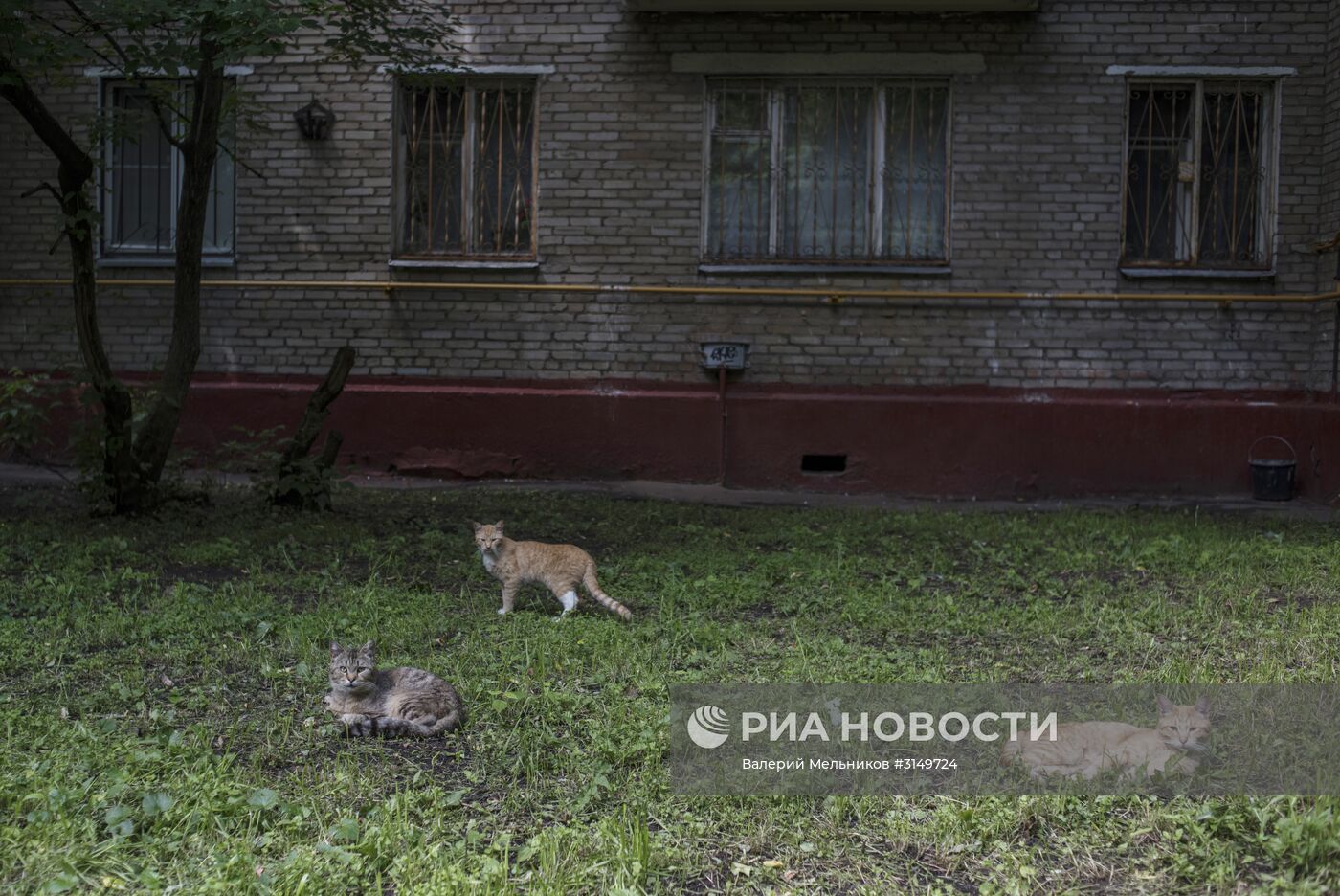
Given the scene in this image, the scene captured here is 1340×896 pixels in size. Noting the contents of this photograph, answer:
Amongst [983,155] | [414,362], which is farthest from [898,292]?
[414,362]

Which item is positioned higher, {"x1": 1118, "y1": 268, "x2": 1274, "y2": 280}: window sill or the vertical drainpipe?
{"x1": 1118, "y1": 268, "x2": 1274, "y2": 280}: window sill

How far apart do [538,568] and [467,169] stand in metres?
6.13

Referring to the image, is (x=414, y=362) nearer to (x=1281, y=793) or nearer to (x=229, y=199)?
(x=229, y=199)

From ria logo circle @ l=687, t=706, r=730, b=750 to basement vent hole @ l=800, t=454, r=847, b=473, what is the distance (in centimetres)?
652

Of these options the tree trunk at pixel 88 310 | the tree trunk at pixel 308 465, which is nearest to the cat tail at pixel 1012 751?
the tree trunk at pixel 308 465

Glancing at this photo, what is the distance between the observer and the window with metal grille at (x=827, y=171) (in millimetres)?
10742

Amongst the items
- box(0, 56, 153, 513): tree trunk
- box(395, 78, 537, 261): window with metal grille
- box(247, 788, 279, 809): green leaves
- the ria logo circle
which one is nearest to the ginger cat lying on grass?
the ria logo circle

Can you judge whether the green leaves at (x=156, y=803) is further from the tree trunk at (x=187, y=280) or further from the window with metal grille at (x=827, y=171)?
the window with metal grille at (x=827, y=171)

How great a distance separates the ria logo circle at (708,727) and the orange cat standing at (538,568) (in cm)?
151

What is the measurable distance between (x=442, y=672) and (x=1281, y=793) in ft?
9.14

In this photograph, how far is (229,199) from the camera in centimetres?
1133

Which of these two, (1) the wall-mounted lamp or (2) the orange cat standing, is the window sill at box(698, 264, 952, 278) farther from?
(2) the orange cat standing

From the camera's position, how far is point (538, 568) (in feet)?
18.9

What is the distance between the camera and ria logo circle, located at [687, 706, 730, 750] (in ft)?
13.1
